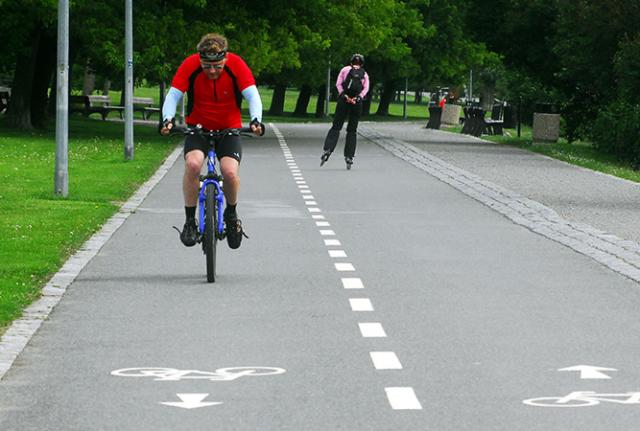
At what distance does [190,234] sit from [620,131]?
1038 inches

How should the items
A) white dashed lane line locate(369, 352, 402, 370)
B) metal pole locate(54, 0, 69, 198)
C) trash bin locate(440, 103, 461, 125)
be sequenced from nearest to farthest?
white dashed lane line locate(369, 352, 402, 370), metal pole locate(54, 0, 69, 198), trash bin locate(440, 103, 461, 125)

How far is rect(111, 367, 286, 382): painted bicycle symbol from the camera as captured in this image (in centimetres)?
908

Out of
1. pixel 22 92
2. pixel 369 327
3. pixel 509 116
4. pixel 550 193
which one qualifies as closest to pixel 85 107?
pixel 509 116

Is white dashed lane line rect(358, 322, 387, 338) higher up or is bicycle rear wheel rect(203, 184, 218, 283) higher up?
bicycle rear wheel rect(203, 184, 218, 283)

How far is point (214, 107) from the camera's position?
14094 millimetres

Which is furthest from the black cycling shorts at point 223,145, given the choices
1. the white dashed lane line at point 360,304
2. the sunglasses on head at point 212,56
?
the white dashed lane line at point 360,304

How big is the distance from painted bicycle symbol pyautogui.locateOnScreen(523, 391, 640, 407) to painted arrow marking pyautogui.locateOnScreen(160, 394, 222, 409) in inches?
58.5

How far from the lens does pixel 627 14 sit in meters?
40.3

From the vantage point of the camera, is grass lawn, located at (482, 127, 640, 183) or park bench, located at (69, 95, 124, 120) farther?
park bench, located at (69, 95, 124, 120)

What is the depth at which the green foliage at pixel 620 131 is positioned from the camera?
126ft

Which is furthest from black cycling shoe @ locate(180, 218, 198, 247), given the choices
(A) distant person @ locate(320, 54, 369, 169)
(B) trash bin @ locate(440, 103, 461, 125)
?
(B) trash bin @ locate(440, 103, 461, 125)

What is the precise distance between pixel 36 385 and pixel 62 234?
29.3ft

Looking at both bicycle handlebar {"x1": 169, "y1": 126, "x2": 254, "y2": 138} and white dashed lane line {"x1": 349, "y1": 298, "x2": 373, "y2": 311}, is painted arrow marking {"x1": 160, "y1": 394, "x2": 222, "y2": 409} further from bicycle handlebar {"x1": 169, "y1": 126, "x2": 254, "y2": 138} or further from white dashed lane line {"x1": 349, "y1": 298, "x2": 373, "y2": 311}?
bicycle handlebar {"x1": 169, "y1": 126, "x2": 254, "y2": 138}

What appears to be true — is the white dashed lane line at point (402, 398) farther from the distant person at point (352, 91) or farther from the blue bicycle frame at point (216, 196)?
the distant person at point (352, 91)
